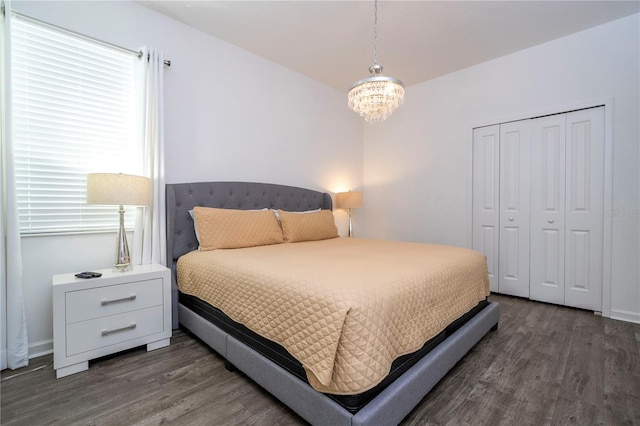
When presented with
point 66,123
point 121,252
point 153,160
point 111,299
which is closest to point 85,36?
point 66,123

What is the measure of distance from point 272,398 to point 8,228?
6.42ft

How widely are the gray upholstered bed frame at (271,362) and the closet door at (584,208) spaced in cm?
132

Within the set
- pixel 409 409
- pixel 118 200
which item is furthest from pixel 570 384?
pixel 118 200

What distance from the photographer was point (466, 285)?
1.96 meters

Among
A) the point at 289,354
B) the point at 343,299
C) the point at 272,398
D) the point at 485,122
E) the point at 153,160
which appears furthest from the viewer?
the point at 485,122

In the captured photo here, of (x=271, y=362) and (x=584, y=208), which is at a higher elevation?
(x=584, y=208)

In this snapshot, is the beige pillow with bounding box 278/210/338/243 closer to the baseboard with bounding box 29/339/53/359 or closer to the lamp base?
the lamp base

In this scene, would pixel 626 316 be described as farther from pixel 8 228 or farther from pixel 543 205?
pixel 8 228

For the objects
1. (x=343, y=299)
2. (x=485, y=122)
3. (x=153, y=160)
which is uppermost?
(x=485, y=122)

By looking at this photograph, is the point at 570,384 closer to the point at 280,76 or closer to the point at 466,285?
the point at 466,285

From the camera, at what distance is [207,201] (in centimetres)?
283

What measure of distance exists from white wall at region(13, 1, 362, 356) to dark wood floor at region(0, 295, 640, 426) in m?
0.69

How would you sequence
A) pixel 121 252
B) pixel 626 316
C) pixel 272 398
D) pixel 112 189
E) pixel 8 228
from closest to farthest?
1. pixel 272 398
2. pixel 8 228
3. pixel 112 189
4. pixel 121 252
5. pixel 626 316

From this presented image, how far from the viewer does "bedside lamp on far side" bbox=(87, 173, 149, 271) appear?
6.35 ft
